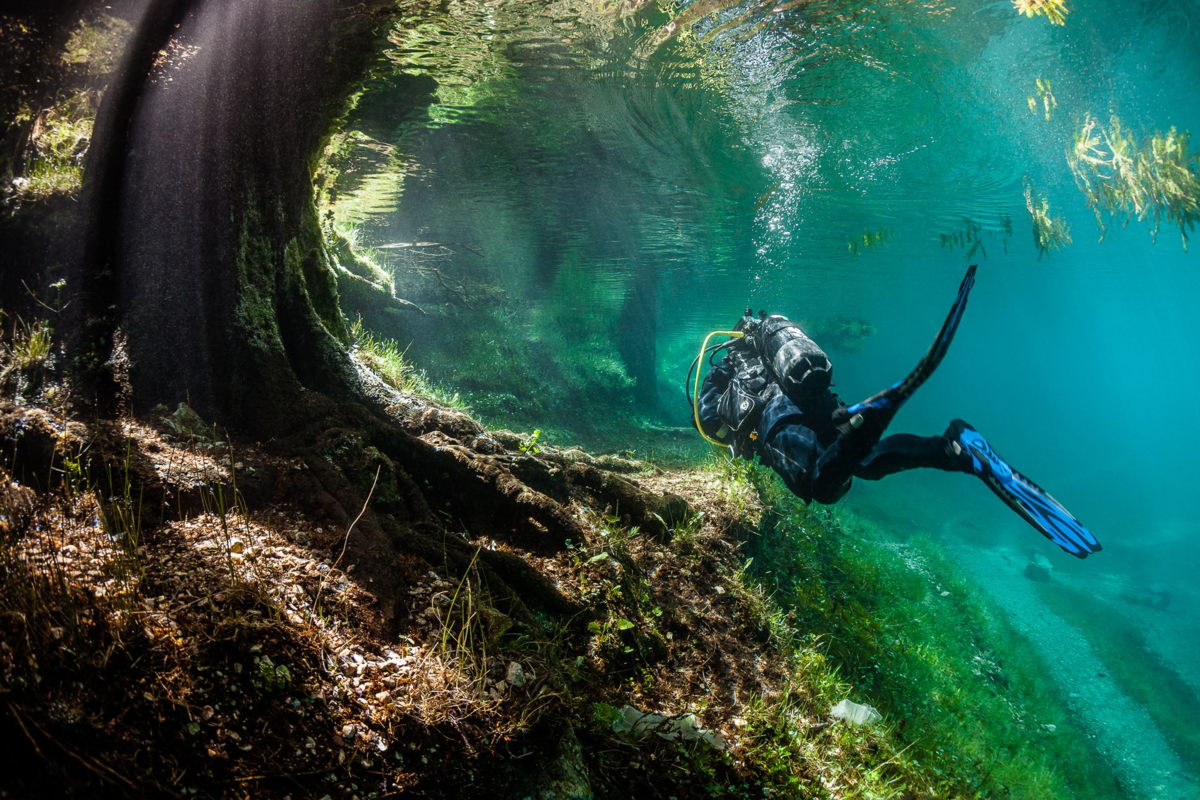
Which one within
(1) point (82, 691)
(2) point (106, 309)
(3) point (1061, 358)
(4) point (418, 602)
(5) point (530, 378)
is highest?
(2) point (106, 309)

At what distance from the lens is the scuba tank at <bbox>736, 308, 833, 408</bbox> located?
219 inches

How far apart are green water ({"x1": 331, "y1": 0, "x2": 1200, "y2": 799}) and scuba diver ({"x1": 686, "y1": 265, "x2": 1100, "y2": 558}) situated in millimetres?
5176

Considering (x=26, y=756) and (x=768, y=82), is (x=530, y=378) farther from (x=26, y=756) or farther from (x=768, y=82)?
(x=26, y=756)

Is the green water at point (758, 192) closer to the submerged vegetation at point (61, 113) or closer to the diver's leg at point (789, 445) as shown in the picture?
the submerged vegetation at point (61, 113)

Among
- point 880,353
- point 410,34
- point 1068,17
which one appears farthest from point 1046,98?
point 880,353

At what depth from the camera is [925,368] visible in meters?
4.26

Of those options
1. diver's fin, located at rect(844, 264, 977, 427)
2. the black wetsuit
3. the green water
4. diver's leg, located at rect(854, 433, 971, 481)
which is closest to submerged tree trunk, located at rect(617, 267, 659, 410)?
the green water

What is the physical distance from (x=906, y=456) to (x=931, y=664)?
4.69 metres

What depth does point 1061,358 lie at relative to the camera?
10056 cm

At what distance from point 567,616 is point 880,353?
11434 centimetres

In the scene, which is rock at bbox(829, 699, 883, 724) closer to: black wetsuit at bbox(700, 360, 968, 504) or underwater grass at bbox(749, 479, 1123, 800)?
underwater grass at bbox(749, 479, 1123, 800)

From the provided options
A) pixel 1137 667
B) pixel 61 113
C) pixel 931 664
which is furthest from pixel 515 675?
pixel 1137 667

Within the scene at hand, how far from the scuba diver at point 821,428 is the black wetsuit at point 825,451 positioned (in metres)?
0.01

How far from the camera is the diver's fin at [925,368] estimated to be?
13.7 ft
